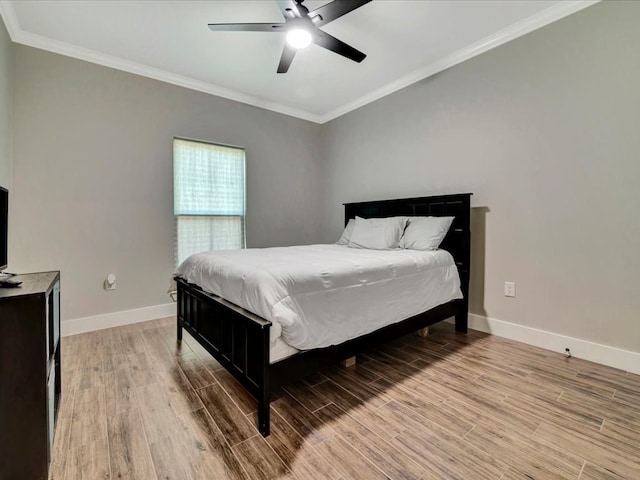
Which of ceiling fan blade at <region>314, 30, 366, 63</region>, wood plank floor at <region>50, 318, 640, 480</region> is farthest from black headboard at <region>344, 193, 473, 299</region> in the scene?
ceiling fan blade at <region>314, 30, 366, 63</region>

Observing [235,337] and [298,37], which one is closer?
[235,337]

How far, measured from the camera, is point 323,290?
5.69 ft

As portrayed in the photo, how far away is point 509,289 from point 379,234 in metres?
1.29

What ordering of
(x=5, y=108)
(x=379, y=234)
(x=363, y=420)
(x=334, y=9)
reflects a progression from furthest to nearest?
1. (x=379, y=234)
2. (x=5, y=108)
3. (x=334, y=9)
4. (x=363, y=420)

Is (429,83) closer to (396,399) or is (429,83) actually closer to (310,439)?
(396,399)

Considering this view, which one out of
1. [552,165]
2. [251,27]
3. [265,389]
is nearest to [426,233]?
[552,165]

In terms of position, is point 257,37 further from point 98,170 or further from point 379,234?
point 379,234

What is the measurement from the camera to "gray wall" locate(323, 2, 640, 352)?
2133 mm

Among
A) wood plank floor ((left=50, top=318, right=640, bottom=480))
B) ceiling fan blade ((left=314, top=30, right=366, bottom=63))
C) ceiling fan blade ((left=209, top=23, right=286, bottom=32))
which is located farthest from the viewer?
ceiling fan blade ((left=314, top=30, right=366, bottom=63))

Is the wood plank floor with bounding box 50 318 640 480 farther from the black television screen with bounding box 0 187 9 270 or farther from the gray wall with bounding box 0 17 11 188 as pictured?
the gray wall with bounding box 0 17 11 188

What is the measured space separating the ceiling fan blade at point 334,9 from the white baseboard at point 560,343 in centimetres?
283

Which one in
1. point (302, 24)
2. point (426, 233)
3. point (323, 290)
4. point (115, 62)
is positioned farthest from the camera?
point (115, 62)

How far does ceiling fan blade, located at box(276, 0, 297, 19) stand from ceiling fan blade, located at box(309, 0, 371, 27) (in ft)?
0.40

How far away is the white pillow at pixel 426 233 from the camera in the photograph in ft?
9.19
